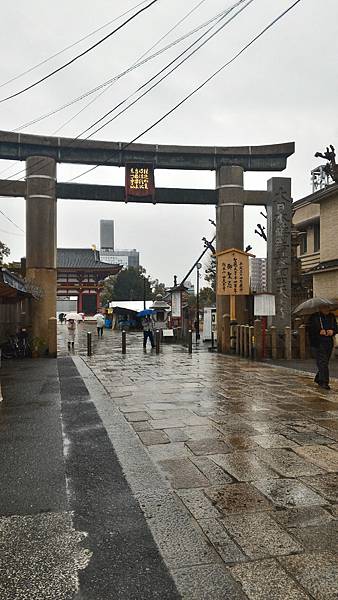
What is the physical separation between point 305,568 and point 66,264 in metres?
50.2

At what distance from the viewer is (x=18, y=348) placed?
603 inches

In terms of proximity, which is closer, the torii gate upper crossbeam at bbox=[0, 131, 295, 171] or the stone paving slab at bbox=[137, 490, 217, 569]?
the stone paving slab at bbox=[137, 490, 217, 569]

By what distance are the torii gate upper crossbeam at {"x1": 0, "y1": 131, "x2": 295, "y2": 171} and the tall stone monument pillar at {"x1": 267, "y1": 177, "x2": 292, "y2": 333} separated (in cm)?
135

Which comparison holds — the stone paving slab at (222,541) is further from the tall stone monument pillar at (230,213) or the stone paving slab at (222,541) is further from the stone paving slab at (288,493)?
the tall stone monument pillar at (230,213)

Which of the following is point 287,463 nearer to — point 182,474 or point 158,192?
point 182,474

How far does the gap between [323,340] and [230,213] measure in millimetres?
8699

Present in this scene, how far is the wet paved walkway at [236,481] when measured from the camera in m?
2.63

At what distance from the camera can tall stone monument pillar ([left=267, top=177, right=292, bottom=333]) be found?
51.0 ft

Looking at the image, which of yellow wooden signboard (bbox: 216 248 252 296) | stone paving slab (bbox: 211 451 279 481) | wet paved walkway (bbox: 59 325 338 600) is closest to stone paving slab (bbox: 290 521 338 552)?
wet paved walkway (bbox: 59 325 338 600)

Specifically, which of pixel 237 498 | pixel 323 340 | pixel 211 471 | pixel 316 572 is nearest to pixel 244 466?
pixel 211 471

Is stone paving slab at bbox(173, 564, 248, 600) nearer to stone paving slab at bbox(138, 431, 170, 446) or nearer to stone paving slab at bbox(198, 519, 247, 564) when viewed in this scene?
stone paving slab at bbox(198, 519, 247, 564)

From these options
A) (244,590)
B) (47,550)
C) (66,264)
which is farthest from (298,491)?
(66,264)

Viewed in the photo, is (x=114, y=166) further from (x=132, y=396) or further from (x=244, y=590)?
(x=244, y=590)

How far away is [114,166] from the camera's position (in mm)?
16594
